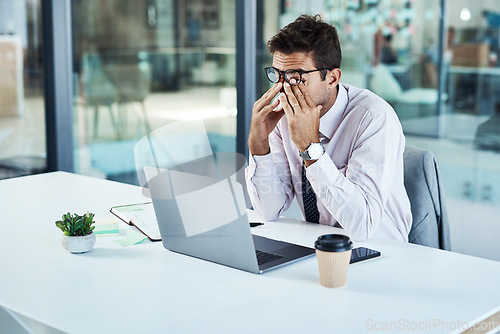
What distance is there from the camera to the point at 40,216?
2055 millimetres

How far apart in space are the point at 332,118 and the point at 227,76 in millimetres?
2098

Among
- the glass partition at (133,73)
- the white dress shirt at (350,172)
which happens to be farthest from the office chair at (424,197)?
the glass partition at (133,73)

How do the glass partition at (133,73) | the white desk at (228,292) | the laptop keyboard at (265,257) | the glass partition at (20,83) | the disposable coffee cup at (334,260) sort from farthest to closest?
the glass partition at (133,73) → the glass partition at (20,83) → the laptop keyboard at (265,257) → the disposable coffee cup at (334,260) → the white desk at (228,292)

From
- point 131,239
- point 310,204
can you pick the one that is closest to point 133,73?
point 310,204

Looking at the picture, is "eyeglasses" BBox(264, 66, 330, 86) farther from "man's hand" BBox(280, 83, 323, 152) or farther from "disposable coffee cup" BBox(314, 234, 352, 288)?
"disposable coffee cup" BBox(314, 234, 352, 288)

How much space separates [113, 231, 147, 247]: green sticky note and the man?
15.8 inches

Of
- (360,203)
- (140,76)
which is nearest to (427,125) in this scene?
(360,203)

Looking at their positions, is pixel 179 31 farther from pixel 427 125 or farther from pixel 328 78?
pixel 328 78

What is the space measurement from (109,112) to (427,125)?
2.31 meters

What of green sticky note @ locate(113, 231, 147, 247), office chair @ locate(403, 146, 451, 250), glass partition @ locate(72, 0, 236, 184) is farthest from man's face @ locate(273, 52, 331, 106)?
glass partition @ locate(72, 0, 236, 184)

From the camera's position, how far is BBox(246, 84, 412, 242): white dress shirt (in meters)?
1.77

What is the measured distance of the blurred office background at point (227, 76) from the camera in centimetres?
293

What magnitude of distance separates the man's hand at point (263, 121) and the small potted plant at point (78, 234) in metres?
0.63

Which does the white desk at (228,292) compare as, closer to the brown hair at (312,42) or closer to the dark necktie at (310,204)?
the dark necktie at (310,204)
